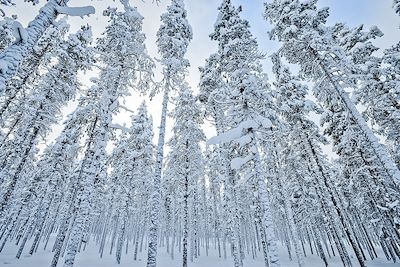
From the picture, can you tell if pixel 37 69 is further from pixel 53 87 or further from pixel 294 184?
pixel 294 184

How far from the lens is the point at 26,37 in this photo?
4477 mm

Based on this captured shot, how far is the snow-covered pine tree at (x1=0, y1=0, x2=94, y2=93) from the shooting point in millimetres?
4195

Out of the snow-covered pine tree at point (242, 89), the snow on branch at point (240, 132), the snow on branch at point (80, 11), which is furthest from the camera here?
the snow-covered pine tree at point (242, 89)

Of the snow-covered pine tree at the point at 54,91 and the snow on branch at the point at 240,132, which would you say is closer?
the snow on branch at the point at 240,132

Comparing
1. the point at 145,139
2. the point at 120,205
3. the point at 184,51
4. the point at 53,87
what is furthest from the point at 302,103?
the point at 120,205

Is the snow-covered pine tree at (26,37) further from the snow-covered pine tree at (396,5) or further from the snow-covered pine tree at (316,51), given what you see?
the snow-covered pine tree at (396,5)

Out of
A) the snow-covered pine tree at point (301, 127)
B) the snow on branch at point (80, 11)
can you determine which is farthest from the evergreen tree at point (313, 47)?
the snow on branch at point (80, 11)

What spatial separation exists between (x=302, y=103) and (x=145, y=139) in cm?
1717

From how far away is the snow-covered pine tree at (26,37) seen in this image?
4.20 meters

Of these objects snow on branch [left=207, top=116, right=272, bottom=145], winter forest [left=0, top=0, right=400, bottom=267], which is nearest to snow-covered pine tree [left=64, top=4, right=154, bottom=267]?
winter forest [left=0, top=0, right=400, bottom=267]

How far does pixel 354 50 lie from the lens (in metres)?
17.4

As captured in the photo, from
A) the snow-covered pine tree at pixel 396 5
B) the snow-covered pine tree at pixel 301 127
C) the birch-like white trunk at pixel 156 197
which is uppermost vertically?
the snow-covered pine tree at pixel 396 5

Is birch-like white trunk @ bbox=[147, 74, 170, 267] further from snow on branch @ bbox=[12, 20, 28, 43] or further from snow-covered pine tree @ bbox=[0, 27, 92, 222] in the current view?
snow on branch @ bbox=[12, 20, 28, 43]

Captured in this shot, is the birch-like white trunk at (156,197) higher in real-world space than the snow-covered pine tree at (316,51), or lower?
lower
